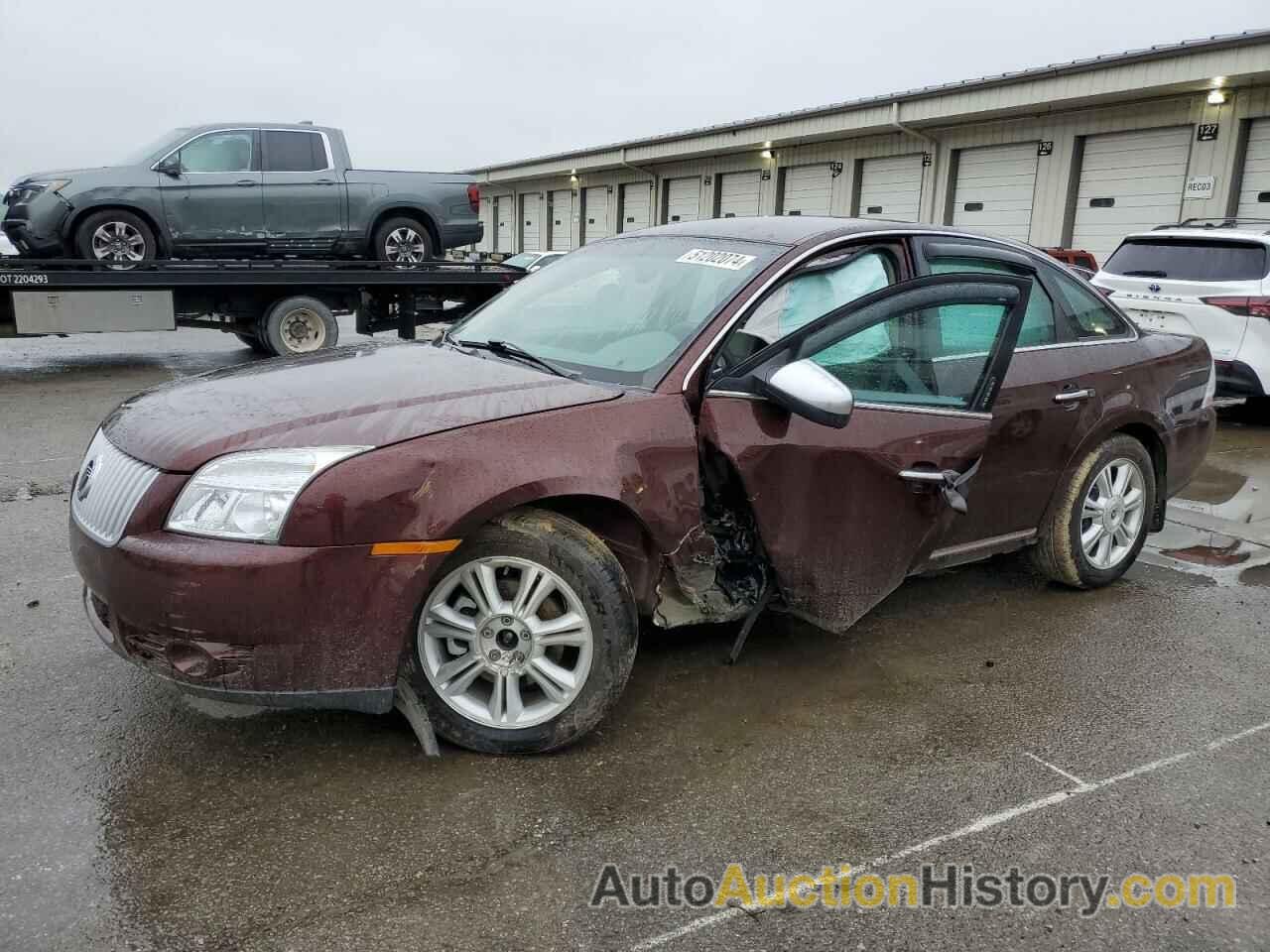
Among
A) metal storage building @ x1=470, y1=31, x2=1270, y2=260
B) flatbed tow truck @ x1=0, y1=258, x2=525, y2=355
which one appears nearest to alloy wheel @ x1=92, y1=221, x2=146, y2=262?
flatbed tow truck @ x1=0, y1=258, x2=525, y2=355

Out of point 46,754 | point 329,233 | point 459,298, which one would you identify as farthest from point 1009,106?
point 46,754

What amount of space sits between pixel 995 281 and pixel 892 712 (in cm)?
158

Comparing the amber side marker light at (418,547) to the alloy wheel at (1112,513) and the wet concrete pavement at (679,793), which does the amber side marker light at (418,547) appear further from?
the alloy wheel at (1112,513)

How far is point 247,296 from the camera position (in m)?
11.6

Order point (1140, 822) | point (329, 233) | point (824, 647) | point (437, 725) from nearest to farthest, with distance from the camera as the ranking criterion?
1. point (1140, 822)
2. point (437, 725)
3. point (824, 647)
4. point (329, 233)

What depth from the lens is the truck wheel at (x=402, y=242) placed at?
41.2ft

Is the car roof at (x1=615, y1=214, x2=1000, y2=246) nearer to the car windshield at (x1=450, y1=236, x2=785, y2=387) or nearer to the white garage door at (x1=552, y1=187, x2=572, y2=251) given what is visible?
the car windshield at (x1=450, y1=236, x2=785, y2=387)

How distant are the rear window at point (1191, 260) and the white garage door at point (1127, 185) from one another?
8.11 metres

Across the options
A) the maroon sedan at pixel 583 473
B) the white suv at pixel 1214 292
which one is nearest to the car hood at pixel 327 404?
the maroon sedan at pixel 583 473

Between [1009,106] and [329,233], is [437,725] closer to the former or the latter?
[329,233]

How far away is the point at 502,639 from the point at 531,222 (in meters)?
37.6

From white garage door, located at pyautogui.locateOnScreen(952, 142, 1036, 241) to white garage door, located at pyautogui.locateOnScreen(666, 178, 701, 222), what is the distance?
8.86 metres

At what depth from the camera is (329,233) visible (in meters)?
12.2

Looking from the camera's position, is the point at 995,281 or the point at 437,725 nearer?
the point at 437,725
